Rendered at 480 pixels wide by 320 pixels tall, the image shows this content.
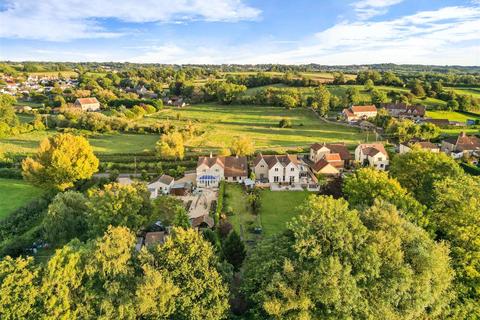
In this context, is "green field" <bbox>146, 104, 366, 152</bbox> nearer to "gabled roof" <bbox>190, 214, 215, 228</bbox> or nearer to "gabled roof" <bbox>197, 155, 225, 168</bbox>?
"gabled roof" <bbox>197, 155, 225, 168</bbox>

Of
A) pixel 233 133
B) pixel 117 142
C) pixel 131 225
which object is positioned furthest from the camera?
pixel 233 133

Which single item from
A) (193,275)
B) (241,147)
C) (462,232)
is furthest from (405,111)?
(193,275)

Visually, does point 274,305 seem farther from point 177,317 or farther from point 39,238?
point 39,238

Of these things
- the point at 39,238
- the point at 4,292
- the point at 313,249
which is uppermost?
the point at 313,249

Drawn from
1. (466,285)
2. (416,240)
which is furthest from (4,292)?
(466,285)

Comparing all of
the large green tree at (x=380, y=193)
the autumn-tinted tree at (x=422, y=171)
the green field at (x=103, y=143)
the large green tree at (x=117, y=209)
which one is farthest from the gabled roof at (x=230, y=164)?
the autumn-tinted tree at (x=422, y=171)

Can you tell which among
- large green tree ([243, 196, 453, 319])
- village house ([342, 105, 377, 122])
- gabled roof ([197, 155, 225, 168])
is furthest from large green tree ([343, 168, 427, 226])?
village house ([342, 105, 377, 122])
